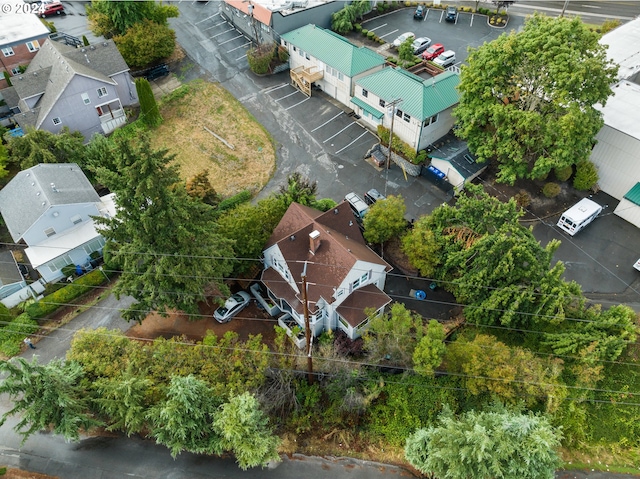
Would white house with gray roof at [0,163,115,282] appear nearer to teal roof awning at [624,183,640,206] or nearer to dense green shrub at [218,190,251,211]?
dense green shrub at [218,190,251,211]

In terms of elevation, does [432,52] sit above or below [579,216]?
above

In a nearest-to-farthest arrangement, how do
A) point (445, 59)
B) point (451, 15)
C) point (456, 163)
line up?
point (456, 163) < point (445, 59) < point (451, 15)

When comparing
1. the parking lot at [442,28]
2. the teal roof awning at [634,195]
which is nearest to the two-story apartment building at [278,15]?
the parking lot at [442,28]

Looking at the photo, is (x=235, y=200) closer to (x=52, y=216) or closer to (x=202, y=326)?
(x=202, y=326)

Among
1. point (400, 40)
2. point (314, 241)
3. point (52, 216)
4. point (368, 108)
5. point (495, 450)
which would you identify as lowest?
point (495, 450)

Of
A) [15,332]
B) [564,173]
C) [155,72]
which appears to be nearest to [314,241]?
[15,332]

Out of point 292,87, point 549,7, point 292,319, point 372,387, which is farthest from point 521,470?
point 549,7

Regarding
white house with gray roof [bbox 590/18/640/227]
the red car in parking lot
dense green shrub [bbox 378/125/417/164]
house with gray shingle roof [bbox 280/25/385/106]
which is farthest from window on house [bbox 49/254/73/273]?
white house with gray roof [bbox 590/18/640/227]
